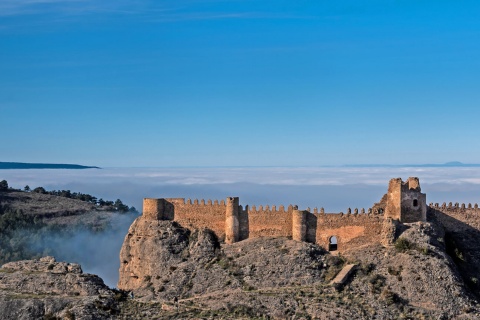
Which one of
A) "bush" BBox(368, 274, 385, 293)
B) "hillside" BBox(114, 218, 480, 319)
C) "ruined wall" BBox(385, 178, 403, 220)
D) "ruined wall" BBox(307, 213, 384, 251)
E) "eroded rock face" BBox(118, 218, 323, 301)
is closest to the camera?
"hillside" BBox(114, 218, 480, 319)

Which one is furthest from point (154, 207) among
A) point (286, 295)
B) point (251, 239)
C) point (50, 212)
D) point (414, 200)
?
point (50, 212)

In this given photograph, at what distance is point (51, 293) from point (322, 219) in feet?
84.3

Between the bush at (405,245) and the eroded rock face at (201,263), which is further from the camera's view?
the eroded rock face at (201,263)

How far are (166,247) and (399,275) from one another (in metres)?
22.7

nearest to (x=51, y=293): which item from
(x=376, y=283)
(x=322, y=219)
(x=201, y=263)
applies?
(x=201, y=263)

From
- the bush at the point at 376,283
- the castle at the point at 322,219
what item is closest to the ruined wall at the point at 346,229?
the castle at the point at 322,219

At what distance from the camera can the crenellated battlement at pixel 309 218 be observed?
76812 millimetres

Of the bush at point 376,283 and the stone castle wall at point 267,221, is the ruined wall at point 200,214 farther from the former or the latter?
the bush at point 376,283

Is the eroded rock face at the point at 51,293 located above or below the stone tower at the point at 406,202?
below

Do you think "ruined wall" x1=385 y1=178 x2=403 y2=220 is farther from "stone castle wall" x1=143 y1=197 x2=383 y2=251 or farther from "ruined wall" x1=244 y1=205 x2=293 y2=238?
"ruined wall" x1=244 y1=205 x2=293 y2=238

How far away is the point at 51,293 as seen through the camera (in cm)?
7912

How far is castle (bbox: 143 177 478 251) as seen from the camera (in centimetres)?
7669

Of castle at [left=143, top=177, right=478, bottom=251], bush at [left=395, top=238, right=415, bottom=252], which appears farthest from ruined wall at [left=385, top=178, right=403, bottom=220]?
bush at [left=395, top=238, right=415, bottom=252]

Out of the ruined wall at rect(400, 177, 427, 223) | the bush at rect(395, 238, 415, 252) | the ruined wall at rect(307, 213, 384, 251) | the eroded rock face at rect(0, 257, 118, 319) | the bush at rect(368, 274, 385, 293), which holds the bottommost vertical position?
the eroded rock face at rect(0, 257, 118, 319)
